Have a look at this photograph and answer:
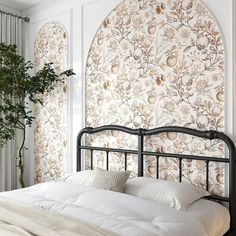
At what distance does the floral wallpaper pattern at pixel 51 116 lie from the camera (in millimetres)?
3486

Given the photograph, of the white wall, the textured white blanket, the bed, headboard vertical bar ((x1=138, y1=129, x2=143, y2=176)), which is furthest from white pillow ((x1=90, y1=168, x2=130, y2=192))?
the white wall

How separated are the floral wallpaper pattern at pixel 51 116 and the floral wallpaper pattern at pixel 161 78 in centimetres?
43

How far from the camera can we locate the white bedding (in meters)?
1.77

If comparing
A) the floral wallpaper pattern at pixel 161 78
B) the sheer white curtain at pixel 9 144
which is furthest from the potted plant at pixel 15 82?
the floral wallpaper pattern at pixel 161 78

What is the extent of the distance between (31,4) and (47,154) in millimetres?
1846

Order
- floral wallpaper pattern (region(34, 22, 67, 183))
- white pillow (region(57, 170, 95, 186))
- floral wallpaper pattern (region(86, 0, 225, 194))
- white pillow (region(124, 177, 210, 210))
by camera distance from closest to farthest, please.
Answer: white pillow (region(124, 177, 210, 210)), floral wallpaper pattern (region(86, 0, 225, 194)), white pillow (region(57, 170, 95, 186)), floral wallpaper pattern (region(34, 22, 67, 183))

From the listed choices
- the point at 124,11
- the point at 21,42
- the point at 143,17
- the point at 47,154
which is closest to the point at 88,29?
the point at 124,11

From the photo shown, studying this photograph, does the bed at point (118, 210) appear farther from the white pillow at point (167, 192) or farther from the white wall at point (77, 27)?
the white wall at point (77, 27)

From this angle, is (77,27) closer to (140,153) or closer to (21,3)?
(21,3)

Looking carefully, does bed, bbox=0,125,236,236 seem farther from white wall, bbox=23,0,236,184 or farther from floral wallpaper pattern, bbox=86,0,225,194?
white wall, bbox=23,0,236,184

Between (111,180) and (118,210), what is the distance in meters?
0.48

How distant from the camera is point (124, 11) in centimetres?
293

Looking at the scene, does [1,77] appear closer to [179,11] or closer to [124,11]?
[124,11]

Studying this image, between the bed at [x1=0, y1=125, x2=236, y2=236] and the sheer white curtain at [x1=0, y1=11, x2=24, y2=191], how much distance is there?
122 cm
